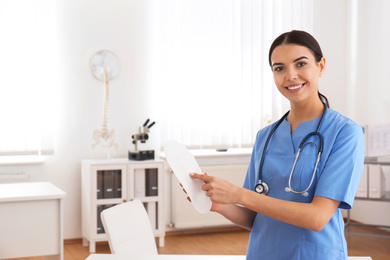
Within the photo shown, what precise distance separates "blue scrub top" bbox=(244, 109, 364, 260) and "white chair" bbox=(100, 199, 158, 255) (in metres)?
0.73

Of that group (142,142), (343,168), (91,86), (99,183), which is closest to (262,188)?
(343,168)

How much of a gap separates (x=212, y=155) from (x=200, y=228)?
0.83 m

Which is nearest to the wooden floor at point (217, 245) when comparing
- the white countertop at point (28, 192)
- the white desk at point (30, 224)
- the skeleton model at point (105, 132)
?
the skeleton model at point (105, 132)

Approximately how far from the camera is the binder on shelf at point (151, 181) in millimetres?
4949

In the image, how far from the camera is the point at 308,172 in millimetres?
1400

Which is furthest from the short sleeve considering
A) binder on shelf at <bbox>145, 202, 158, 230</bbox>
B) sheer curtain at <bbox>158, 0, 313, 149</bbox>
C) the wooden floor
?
sheer curtain at <bbox>158, 0, 313, 149</bbox>

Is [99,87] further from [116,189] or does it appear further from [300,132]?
[300,132]

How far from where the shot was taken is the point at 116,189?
4.84m

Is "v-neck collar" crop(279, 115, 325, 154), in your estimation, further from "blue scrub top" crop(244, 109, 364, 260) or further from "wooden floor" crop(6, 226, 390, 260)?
"wooden floor" crop(6, 226, 390, 260)

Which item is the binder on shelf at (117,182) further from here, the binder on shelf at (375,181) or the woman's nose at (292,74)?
the woman's nose at (292,74)

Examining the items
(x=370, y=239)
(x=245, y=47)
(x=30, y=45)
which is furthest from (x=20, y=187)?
(x=370, y=239)

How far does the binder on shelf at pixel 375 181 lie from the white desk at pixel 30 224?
299cm

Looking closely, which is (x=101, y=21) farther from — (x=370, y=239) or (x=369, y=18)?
(x=370, y=239)

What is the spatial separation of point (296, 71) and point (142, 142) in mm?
3700
